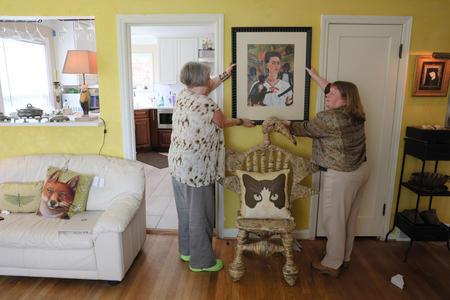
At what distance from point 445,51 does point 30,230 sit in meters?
3.66

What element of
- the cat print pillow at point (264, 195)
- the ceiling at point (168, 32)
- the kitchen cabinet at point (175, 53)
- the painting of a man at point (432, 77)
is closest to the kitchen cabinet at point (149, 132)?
the kitchen cabinet at point (175, 53)

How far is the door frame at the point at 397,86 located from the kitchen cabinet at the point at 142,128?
4.41 metres

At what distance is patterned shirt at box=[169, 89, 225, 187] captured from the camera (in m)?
2.25

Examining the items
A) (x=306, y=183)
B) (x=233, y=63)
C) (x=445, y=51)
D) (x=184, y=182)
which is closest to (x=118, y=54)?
(x=233, y=63)

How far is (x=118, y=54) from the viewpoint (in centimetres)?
279

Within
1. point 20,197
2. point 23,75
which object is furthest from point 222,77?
point 23,75

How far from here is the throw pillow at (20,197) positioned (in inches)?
101

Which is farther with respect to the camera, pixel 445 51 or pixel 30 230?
pixel 445 51

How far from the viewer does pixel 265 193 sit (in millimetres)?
2482

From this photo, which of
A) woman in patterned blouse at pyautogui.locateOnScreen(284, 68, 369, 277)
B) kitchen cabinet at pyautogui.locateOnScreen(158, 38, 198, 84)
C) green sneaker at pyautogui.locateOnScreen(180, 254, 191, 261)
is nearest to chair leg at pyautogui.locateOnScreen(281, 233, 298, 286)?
woman in patterned blouse at pyautogui.locateOnScreen(284, 68, 369, 277)

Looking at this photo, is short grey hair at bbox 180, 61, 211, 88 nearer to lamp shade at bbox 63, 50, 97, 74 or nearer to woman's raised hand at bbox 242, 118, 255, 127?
woman's raised hand at bbox 242, 118, 255, 127

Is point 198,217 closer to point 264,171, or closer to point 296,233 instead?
point 264,171

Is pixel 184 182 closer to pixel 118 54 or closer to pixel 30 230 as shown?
pixel 30 230

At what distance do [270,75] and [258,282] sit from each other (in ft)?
5.65
